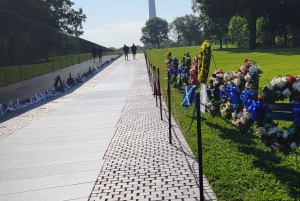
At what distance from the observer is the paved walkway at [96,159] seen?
5102 millimetres

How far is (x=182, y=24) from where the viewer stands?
137 meters

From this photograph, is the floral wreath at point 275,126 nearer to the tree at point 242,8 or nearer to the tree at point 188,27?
the tree at point 242,8

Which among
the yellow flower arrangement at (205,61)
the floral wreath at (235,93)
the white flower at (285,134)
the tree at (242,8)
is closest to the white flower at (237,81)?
the floral wreath at (235,93)

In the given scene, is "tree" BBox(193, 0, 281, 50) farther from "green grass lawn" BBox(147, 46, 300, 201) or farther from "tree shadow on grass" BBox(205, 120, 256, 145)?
"green grass lawn" BBox(147, 46, 300, 201)

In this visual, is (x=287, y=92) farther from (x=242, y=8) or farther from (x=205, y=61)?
(x=242, y=8)

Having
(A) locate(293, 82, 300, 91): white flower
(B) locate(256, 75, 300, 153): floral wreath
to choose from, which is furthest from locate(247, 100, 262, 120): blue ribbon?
(A) locate(293, 82, 300, 91): white flower

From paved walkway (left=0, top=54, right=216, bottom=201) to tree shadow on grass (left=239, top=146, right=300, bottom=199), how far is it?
1092 mm

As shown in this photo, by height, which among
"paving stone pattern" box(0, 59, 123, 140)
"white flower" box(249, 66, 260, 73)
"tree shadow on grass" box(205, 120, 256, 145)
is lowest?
"paving stone pattern" box(0, 59, 123, 140)

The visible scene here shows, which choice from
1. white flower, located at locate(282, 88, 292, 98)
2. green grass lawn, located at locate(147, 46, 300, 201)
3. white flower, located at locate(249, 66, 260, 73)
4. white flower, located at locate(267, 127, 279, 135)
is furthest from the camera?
white flower, located at locate(249, 66, 260, 73)

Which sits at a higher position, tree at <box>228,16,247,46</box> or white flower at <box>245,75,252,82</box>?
tree at <box>228,16,247,46</box>

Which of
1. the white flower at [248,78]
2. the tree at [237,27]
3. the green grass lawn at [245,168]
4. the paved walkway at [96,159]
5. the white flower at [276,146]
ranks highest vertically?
the tree at [237,27]

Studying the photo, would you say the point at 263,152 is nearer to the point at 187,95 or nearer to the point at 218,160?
the point at 218,160

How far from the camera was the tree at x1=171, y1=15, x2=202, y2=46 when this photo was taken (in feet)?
432

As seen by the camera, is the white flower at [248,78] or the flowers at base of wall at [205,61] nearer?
the white flower at [248,78]
